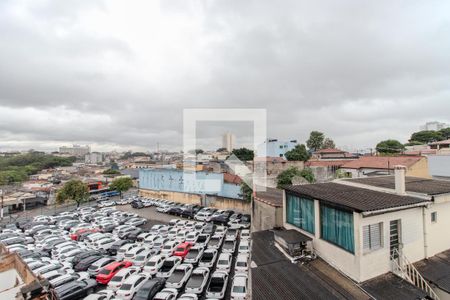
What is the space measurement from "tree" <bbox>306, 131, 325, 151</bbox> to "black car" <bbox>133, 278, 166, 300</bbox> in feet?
156

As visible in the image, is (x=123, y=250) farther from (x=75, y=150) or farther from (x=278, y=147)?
(x=75, y=150)

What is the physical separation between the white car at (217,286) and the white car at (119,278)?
396 cm

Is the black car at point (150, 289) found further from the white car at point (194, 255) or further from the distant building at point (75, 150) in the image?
the distant building at point (75, 150)

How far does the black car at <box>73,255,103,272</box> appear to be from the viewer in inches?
497

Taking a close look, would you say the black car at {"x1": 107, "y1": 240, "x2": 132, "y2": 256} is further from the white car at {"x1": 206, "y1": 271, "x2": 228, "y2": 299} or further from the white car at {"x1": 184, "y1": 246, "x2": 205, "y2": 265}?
the white car at {"x1": 206, "y1": 271, "x2": 228, "y2": 299}

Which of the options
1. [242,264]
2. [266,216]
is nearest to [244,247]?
[242,264]

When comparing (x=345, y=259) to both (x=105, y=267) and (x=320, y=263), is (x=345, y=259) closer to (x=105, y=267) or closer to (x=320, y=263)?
(x=320, y=263)

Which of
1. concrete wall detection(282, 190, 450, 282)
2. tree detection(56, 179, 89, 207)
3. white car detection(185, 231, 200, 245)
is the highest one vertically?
concrete wall detection(282, 190, 450, 282)

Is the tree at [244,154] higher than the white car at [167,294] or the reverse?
higher

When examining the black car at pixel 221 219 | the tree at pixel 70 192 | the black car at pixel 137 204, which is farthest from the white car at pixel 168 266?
the tree at pixel 70 192

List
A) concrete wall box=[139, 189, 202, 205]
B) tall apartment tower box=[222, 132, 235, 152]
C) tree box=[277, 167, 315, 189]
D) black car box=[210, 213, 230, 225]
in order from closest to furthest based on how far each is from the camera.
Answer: black car box=[210, 213, 230, 225] → tree box=[277, 167, 315, 189] → concrete wall box=[139, 189, 202, 205] → tall apartment tower box=[222, 132, 235, 152]

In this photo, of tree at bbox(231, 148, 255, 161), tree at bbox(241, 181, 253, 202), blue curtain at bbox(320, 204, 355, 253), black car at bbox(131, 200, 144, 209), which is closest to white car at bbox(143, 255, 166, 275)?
blue curtain at bbox(320, 204, 355, 253)

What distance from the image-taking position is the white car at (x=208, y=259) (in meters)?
12.5

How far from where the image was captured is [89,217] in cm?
2364
